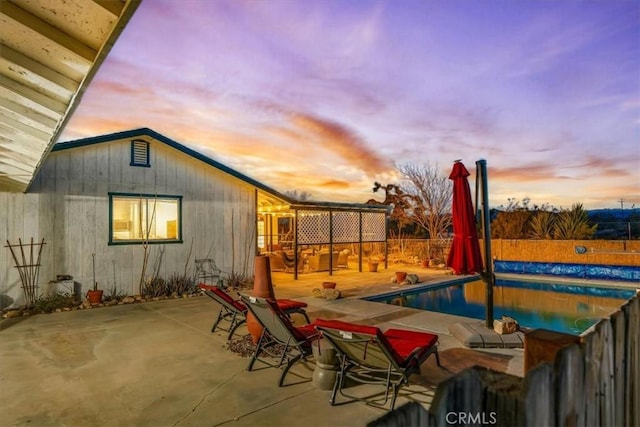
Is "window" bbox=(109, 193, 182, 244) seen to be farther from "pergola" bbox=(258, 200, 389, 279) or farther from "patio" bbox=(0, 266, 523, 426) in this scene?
"pergola" bbox=(258, 200, 389, 279)

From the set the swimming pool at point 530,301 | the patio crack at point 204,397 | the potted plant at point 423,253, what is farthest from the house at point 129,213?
the potted plant at point 423,253

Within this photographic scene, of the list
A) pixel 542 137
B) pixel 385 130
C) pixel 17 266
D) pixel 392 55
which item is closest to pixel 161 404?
pixel 17 266

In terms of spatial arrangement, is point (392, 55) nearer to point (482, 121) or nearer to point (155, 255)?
point (482, 121)

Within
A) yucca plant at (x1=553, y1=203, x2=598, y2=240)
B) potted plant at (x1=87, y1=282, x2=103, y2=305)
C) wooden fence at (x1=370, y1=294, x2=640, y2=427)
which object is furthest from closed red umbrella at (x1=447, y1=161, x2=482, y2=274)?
yucca plant at (x1=553, y1=203, x2=598, y2=240)

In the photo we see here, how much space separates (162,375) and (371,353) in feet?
8.27

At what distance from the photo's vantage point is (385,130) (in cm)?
1802

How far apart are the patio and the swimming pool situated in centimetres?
261

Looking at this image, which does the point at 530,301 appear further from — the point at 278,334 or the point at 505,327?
the point at 278,334

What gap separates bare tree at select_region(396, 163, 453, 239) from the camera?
20203 millimetres

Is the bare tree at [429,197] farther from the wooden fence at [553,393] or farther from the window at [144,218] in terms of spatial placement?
the wooden fence at [553,393]

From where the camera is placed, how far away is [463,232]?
19.4 feet

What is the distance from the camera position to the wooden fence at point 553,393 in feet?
3.18

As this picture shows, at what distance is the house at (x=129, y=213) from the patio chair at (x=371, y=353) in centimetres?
756

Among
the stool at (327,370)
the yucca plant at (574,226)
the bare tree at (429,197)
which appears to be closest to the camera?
the stool at (327,370)
